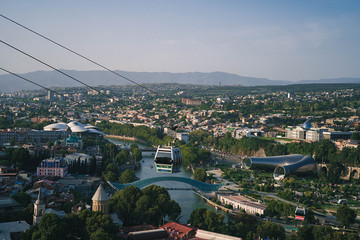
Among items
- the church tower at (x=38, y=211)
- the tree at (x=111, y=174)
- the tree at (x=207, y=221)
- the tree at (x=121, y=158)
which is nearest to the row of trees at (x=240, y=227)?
the tree at (x=207, y=221)

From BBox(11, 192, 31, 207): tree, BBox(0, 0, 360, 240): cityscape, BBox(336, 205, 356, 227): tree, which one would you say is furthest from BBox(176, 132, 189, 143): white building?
BBox(336, 205, 356, 227): tree

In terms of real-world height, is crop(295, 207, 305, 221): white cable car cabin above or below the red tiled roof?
below

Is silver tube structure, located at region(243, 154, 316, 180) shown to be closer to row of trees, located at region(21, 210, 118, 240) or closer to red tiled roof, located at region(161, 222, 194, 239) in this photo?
red tiled roof, located at region(161, 222, 194, 239)

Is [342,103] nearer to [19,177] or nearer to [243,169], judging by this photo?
[243,169]

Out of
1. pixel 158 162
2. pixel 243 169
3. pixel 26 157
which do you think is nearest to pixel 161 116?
pixel 243 169

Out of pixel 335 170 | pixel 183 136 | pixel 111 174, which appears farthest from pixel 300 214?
pixel 183 136

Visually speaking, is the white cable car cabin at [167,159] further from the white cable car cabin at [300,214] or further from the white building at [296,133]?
the white building at [296,133]

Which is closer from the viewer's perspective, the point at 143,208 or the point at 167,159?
the point at 167,159

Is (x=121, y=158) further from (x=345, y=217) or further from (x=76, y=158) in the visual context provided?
(x=345, y=217)

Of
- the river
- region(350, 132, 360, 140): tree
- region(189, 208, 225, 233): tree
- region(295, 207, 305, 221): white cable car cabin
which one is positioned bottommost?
the river
